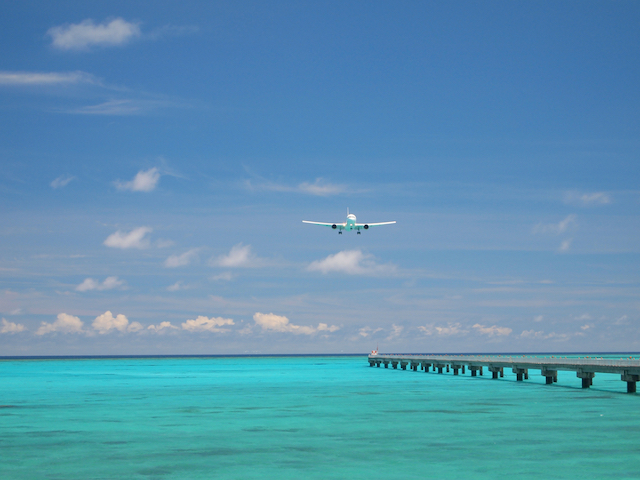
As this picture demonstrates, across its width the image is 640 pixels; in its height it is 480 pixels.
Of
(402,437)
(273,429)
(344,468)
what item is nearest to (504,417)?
(402,437)

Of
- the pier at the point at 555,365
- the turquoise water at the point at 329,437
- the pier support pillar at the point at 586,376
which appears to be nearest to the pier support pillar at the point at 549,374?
the pier at the point at 555,365

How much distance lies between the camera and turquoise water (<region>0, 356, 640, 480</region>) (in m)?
27.9

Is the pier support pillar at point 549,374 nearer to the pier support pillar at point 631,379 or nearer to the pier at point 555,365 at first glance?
the pier at point 555,365

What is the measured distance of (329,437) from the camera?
36.9 metres

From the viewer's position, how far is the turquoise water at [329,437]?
2788cm

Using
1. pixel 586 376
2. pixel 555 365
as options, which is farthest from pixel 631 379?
pixel 555 365

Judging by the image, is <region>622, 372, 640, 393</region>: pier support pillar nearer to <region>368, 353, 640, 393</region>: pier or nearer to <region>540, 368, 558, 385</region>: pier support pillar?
<region>368, 353, 640, 393</region>: pier

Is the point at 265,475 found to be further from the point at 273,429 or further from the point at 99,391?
the point at 99,391

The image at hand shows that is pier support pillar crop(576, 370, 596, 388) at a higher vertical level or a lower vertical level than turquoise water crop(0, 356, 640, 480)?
higher

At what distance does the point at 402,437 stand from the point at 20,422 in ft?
79.7

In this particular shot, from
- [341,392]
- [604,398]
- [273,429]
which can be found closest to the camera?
[273,429]

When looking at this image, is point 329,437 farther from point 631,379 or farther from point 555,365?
point 555,365

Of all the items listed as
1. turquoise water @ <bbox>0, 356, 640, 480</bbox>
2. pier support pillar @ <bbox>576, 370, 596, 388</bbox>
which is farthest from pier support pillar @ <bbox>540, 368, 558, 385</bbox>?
turquoise water @ <bbox>0, 356, 640, 480</bbox>

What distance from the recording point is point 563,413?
4594cm
